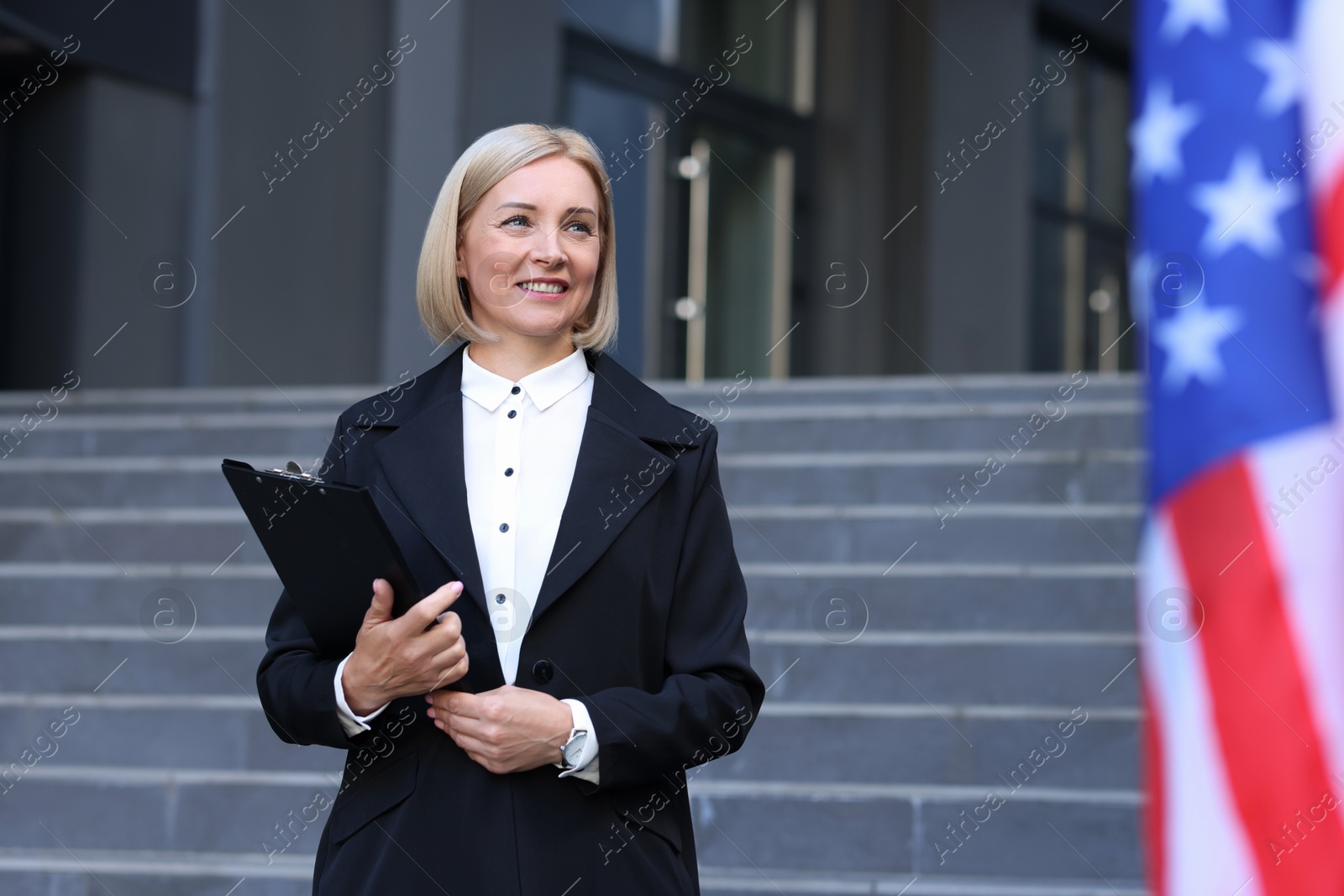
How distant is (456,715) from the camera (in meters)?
1.59

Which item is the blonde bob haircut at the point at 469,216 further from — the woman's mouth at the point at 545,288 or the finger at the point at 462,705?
the finger at the point at 462,705

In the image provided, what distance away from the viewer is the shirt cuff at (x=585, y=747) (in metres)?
1.60

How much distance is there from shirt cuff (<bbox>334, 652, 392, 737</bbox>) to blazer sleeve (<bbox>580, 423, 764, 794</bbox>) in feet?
0.81

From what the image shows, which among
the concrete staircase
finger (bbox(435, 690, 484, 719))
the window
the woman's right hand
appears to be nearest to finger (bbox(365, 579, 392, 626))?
the woman's right hand

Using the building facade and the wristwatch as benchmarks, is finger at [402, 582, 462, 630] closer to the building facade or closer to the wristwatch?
the wristwatch

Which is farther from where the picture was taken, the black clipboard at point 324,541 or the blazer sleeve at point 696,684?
the blazer sleeve at point 696,684

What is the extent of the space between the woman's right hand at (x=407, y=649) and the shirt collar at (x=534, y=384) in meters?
0.33

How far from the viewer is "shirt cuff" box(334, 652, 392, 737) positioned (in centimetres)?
162

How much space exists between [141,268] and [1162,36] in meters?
7.17

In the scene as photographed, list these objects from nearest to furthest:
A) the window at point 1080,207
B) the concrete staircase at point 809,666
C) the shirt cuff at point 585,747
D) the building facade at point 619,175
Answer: the shirt cuff at point 585,747
the concrete staircase at point 809,666
the building facade at point 619,175
the window at point 1080,207

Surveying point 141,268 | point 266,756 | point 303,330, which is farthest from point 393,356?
point 266,756

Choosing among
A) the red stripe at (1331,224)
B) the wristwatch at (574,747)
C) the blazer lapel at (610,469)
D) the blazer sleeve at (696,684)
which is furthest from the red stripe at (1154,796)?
the wristwatch at (574,747)

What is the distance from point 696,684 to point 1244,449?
1.13 metres

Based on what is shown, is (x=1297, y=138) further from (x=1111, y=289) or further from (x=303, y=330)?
(x=1111, y=289)
